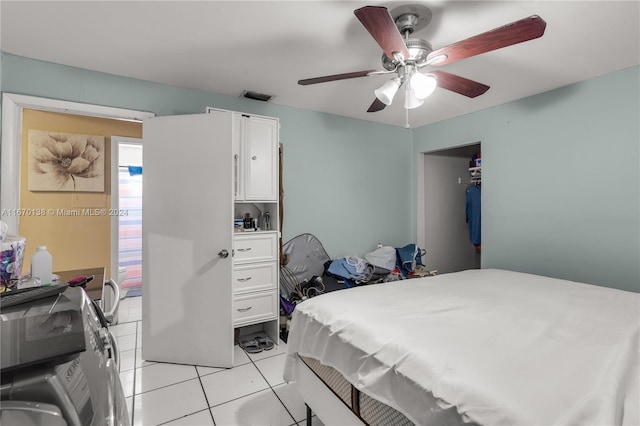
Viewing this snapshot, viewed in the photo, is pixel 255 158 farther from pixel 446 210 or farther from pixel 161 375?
pixel 446 210

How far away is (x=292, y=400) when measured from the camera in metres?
2.06

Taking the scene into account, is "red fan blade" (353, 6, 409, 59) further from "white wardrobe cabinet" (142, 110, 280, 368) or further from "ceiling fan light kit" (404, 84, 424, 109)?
"white wardrobe cabinet" (142, 110, 280, 368)

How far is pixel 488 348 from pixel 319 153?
2.78 meters

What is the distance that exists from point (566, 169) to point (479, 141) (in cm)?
93

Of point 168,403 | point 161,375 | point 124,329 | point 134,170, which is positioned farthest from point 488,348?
point 134,170

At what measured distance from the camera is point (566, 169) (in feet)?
9.18

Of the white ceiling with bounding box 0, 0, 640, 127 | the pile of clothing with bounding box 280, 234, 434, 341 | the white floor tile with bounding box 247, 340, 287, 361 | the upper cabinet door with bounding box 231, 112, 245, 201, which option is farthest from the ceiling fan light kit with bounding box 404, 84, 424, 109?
the white floor tile with bounding box 247, 340, 287, 361

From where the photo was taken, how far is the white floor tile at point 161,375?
87.7 inches

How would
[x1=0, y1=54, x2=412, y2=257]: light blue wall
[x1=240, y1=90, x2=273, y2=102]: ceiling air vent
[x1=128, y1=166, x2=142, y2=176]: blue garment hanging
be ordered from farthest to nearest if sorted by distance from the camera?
[x1=128, y1=166, x2=142, y2=176]: blue garment hanging < [x1=240, y1=90, x2=273, y2=102]: ceiling air vent < [x1=0, y1=54, x2=412, y2=257]: light blue wall

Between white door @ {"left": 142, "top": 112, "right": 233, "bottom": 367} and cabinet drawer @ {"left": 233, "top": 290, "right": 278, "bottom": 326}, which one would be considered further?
cabinet drawer @ {"left": 233, "top": 290, "right": 278, "bottom": 326}

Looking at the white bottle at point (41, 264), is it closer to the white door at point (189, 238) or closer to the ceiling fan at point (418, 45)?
the white door at point (189, 238)

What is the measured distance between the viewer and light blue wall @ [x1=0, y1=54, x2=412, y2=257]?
2.40 metres

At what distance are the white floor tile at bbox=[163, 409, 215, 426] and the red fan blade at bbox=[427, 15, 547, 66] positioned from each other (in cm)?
246

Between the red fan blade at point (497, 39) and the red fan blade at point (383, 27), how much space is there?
0.23 m
